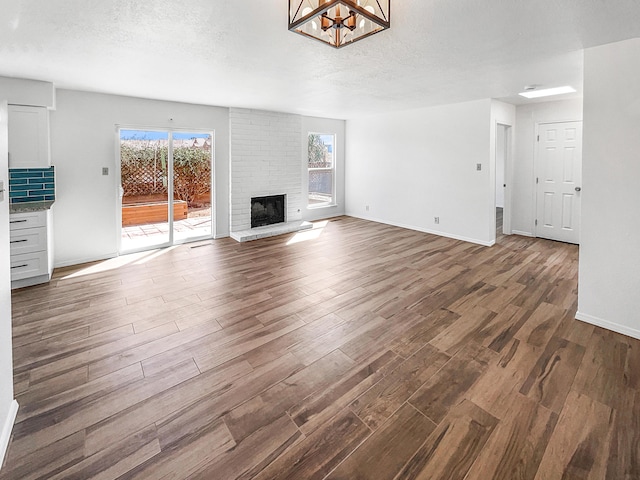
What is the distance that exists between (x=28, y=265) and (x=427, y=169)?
6.45 m

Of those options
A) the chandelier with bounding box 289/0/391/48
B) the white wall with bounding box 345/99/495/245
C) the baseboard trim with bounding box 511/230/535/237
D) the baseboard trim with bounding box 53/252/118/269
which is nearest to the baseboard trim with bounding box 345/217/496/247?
the white wall with bounding box 345/99/495/245

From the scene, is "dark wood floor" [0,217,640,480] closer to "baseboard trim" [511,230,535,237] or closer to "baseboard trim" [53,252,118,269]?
"baseboard trim" [53,252,118,269]

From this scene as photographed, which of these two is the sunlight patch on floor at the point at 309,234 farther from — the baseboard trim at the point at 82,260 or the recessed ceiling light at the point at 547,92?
the recessed ceiling light at the point at 547,92

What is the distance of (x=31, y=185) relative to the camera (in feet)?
A: 13.3

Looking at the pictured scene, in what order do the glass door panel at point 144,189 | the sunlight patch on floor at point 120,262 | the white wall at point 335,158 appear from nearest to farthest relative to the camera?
the sunlight patch on floor at point 120,262 → the glass door panel at point 144,189 → the white wall at point 335,158

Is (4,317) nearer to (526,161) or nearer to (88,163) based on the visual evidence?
(88,163)

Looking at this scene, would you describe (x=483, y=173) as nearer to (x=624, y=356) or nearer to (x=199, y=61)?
(x=624, y=356)

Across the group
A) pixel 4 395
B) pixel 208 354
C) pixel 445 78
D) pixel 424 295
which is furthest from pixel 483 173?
pixel 4 395

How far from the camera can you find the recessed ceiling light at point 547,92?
15.6 feet

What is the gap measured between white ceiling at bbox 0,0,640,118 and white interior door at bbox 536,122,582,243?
178cm

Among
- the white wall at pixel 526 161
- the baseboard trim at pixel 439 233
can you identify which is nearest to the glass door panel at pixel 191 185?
the baseboard trim at pixel 439 233

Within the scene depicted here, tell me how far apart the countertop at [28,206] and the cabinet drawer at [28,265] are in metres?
0.53

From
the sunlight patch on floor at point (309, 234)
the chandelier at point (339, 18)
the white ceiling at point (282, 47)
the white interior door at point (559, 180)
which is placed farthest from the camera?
the sunlight patch on floor at point (309, 234)

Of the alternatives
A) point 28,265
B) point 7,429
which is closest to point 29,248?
point 28,265
